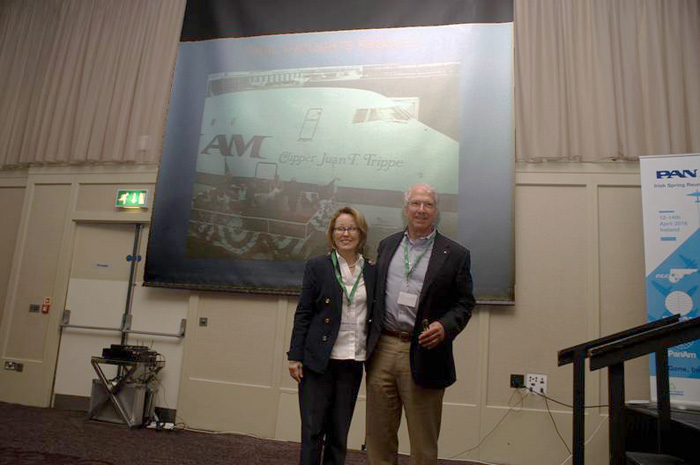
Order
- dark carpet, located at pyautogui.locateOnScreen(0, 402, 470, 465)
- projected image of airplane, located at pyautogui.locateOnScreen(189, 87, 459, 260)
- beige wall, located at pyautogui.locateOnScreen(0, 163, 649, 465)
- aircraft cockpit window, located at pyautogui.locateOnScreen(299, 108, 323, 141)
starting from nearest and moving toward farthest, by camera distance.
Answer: dark carpet, located at pyautogui.locateOnScreen(0, 402, 470, 465) < beige wall, located at pyautogui.locateOnScreen(0, 163, 649, 465) < projected image of airplane, located at pyautogui.locateOnScreen(189, 87, 459, 260) < aircraft cockpit window, located at pyautogui.locateOnScreen(299, 108, 323, 141)

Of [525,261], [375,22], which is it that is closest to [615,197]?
[525,261]

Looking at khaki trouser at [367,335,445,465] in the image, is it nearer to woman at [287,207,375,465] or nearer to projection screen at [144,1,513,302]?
woman at [287,207,375,465]

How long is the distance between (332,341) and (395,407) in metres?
0.39

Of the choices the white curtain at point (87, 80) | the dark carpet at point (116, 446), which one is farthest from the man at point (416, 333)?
the white curtain at point (87, 80)

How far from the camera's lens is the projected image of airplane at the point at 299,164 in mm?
3906

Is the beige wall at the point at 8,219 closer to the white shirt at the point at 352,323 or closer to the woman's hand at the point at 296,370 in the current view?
the woman's hand at the point at 296,370

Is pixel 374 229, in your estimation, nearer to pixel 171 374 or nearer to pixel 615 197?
pixel 615 197

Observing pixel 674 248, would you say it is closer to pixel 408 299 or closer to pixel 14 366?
pixel 408 299

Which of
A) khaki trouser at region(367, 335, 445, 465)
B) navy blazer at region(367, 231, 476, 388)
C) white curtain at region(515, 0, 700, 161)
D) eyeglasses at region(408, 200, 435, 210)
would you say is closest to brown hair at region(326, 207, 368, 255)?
navy blazer at region(367, 231, 476, 388)

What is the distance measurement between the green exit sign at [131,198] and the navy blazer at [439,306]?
3.06m

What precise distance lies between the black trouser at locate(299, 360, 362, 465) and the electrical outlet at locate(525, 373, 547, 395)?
2.00m

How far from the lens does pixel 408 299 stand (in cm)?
203

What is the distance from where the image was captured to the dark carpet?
2.93m

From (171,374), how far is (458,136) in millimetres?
3049
